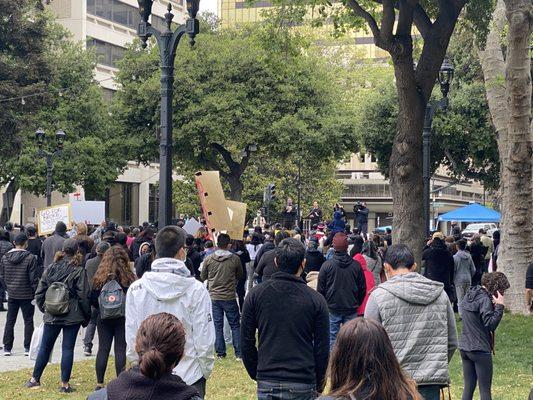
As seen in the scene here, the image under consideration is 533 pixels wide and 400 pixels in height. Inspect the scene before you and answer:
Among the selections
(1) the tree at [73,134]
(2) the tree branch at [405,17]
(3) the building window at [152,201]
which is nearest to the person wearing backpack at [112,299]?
(2) the tree branch at [405,17]

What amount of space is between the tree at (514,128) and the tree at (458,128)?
15327 mm

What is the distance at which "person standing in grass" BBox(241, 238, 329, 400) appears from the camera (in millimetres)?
6008

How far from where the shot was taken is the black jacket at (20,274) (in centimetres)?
1248

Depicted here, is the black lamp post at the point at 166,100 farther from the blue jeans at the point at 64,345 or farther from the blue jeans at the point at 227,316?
the blue jeans at the point at 64,345

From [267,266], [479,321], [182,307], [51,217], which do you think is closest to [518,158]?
[267,266]

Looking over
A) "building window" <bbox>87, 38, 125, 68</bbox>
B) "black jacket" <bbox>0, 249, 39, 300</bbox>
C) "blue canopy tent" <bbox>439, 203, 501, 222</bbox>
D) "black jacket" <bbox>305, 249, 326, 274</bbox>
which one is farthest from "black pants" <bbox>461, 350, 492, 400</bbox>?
Answer: "building window" <bbox>87, 38, 125, 68</bbox>

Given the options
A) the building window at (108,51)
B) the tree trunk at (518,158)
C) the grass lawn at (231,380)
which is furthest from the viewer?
the building window at (108,51)

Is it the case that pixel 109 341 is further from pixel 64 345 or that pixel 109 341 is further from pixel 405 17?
pixel 405 17

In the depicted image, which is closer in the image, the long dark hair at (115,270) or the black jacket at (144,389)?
the black jacket at (144,389)

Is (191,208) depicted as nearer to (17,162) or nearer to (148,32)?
(17,162)

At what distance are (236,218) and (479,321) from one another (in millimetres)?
9984

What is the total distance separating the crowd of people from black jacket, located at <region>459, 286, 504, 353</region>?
0.04ft

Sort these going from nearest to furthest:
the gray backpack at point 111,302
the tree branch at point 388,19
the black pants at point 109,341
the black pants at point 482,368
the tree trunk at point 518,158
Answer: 1. the black pants at point 482,368
2. the gray backpack at point 111,302
3. the black pants at point 109,341
4. the tree trunk at point 518,158
5. the tree branch at point 388,19

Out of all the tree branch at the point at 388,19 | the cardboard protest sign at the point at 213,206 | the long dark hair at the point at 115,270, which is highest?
the tree branch at the point at 388,19
